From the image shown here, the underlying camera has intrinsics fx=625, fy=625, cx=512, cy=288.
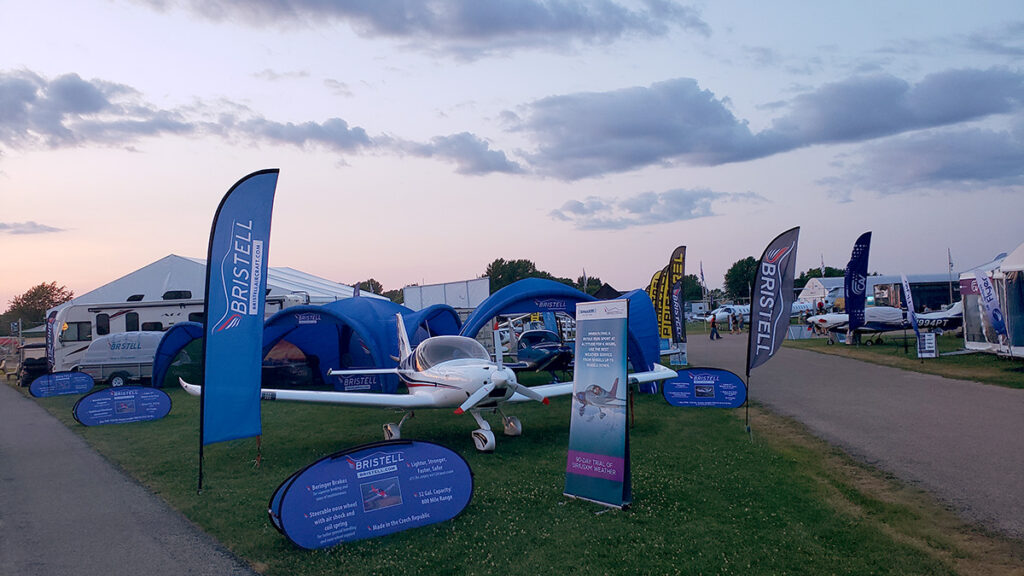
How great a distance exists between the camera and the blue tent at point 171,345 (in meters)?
20.1

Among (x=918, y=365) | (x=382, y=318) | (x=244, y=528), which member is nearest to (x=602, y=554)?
(x=244, y=528)

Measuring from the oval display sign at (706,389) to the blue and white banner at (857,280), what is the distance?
55.8ft

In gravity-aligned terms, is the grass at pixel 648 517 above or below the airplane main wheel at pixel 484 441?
below

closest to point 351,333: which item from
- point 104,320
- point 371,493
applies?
point 104,320

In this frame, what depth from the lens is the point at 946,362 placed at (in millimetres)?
21562

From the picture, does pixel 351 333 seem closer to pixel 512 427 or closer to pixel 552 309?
pixel 552 309

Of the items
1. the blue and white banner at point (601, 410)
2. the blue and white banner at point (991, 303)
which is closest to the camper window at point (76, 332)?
the blue and white banner at point (601, 410)

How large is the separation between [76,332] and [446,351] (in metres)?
17.9

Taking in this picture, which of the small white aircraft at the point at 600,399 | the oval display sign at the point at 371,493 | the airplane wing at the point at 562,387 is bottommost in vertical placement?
the oval display sign at the point at 371,493

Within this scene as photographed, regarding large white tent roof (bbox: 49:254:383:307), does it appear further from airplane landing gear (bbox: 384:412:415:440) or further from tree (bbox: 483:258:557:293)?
tree (bbox: 483:258:557:293)

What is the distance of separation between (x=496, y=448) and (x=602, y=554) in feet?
15.9

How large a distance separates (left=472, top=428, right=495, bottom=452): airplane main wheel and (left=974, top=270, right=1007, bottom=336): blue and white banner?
1893 centimetres

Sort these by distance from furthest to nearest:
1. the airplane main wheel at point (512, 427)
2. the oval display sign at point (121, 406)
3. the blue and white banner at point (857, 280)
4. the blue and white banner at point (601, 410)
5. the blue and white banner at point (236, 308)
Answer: the blue and white banner at point (857, 280), the oval display sign at point (121, 406), the airplane main wheel at point (512, 427), the blue and white banner at point (236, 308), the blue and white banner at point (601, 410)

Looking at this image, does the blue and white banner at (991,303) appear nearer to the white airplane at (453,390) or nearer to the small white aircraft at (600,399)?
the white airplane at (453,390)
